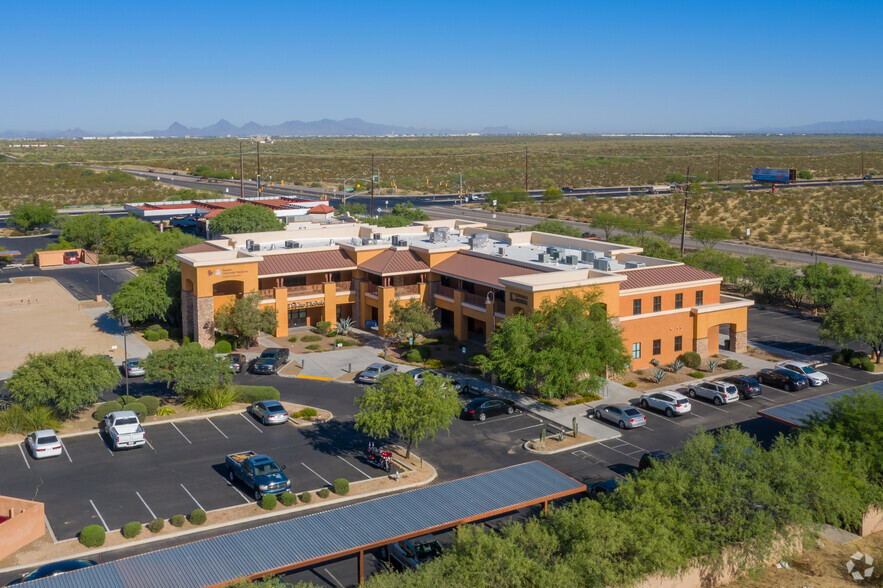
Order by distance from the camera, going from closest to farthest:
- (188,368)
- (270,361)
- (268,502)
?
(268,502), (188,368), (270,361)

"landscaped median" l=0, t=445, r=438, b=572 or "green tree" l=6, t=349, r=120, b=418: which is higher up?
"green tree" l=6, t=349, r=120, b=418

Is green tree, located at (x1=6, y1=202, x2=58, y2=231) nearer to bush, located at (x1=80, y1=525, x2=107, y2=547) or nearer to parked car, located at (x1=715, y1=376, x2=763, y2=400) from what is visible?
bush, located at (x1=80, y1=525, x2=107, y2=547)

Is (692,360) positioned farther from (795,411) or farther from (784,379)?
(795,411)

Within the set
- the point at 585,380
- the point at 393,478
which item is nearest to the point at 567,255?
the point at 585,380

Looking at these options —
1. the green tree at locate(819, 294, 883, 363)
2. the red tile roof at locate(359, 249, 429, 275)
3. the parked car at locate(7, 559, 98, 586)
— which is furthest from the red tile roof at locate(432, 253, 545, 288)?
the parked car at locate(7, 559, 98, 586)

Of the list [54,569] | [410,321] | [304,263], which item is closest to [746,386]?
[410,321]

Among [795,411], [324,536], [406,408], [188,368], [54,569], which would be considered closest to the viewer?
[324,536]
